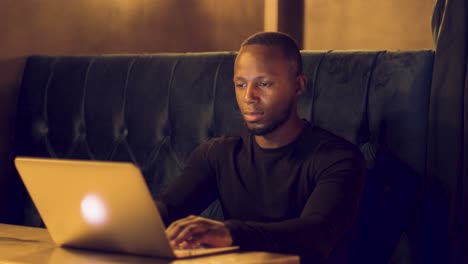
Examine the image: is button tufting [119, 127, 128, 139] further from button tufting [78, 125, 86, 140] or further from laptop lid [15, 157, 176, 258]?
laptop lid [15, 157, 176, 258]

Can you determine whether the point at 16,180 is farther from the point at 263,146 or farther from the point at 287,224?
the point at 287,224

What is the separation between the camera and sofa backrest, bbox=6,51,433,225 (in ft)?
6.87

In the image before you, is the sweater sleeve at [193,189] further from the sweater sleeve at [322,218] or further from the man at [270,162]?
the sweater sleeve at [322,218]

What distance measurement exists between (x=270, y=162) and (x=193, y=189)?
22cm

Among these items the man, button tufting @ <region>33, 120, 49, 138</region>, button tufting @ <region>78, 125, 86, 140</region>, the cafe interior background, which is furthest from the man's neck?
the cafe interior background

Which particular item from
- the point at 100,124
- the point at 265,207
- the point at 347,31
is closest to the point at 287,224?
the point at 265,207

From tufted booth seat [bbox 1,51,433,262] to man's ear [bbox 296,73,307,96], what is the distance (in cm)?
10

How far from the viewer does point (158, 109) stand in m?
2.52

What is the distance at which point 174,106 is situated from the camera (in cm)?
248

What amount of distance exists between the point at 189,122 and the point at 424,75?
691 mm

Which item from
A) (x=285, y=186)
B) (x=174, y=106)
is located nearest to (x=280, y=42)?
(x=285, y=186)

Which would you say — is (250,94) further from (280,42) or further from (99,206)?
(99,206)

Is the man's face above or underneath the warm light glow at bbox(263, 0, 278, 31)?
underneath

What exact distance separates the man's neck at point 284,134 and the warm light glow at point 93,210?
0.69m
